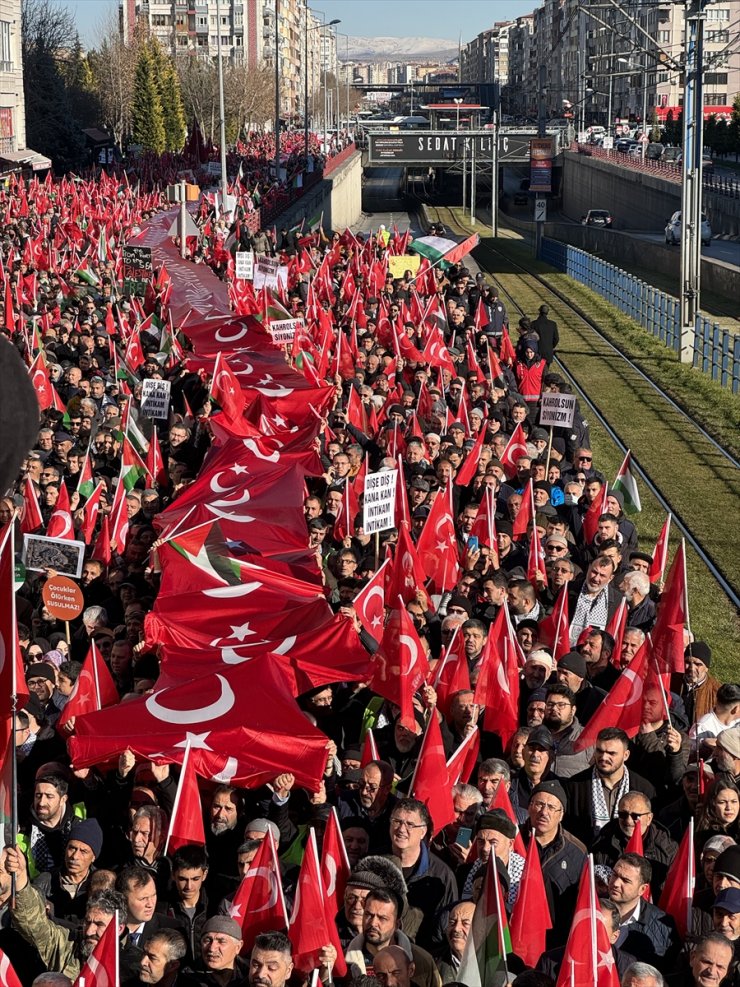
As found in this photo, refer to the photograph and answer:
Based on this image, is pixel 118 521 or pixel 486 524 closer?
pixel 486 524

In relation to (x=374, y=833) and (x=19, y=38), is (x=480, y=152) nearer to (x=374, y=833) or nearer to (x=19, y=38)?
(x=19, y=38)

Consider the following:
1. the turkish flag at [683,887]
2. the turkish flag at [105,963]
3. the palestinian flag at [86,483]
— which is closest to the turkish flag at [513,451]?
the palestinian flag at [86,483]

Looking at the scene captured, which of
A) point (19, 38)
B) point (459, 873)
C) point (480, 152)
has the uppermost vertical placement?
point (19, 38)

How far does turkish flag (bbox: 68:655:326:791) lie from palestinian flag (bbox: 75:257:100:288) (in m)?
20.3

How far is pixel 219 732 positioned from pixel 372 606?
272 cm

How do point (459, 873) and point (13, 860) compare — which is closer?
point (13, 860)

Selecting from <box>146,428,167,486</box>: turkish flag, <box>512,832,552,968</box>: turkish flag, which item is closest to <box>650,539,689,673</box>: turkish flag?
<box>512,832,552,968</box>: turkish flag

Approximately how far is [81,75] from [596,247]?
2395 inches

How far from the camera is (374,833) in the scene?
7711 mm

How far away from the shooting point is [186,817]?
756 cm

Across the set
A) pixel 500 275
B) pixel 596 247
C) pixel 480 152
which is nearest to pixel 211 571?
pixel 500 275

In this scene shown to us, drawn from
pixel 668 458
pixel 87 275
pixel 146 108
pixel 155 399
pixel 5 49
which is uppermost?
pixel 5 49

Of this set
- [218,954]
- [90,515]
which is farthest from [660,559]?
[218,954]

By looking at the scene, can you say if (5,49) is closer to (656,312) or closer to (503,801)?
(656,312)
